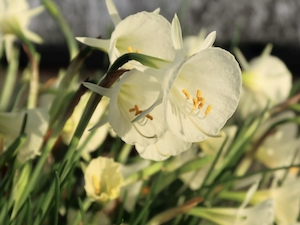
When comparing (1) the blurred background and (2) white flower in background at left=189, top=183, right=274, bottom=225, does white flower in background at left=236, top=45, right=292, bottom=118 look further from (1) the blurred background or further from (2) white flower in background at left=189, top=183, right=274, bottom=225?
(1) the blurred background

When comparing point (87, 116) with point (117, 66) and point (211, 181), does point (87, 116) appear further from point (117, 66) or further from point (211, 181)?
point (211, 181)

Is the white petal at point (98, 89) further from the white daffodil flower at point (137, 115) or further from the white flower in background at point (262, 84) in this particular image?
the white flower in background at point (262, 84)

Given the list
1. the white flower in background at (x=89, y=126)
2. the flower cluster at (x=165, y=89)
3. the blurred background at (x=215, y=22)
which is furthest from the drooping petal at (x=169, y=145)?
the blurred background at (x=215, y=22)

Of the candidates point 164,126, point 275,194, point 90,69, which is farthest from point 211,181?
point 90,69

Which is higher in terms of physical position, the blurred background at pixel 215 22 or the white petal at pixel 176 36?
the white petal at pixel 176 36

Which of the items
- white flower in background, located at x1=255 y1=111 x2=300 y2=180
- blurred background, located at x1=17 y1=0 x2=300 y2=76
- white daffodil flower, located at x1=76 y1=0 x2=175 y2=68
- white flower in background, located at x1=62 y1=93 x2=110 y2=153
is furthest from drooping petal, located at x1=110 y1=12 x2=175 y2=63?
blurred background, located at x1=17 y1=0 x2=300 y2=76
